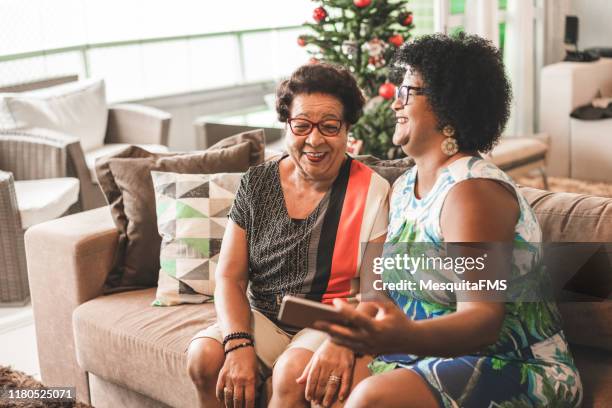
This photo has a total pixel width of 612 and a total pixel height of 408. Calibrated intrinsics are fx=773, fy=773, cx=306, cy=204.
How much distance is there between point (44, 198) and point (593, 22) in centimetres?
452

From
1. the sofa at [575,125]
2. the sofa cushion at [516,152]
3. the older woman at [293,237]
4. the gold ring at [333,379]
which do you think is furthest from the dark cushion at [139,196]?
the sofa at [575,125]

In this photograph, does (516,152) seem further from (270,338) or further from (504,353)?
(504,353)

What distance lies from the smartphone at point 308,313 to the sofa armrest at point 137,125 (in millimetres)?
3748

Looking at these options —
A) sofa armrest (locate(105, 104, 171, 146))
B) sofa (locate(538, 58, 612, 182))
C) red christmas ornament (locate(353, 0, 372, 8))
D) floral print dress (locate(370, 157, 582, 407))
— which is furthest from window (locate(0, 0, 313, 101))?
floral print dress (locate(370, 157, 582, 407))

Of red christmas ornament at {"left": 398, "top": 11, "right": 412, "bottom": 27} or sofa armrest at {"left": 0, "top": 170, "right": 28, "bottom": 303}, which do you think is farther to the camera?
red christmas ornament at {"left": 398, "top": 11, "right": 412, "bottom": 27}

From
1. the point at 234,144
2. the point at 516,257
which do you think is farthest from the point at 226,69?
the point at 516,257

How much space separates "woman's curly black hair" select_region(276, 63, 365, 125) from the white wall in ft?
15.7

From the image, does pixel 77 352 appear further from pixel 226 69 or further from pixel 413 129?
pixel 226 69

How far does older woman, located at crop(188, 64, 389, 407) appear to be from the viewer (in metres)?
1.81

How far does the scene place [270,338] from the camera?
6.18 feet

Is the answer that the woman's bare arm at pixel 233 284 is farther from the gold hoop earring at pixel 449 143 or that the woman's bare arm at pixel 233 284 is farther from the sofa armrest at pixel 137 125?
the sofa armrest at pixel 137 125

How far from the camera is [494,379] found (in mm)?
1476

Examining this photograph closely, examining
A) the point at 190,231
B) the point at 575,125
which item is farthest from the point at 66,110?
the point at 575,125

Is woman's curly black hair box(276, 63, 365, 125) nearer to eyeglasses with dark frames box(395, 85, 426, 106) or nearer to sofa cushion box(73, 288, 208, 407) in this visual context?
eyeglasses with dark frames box(395, 85, 426, 106)
